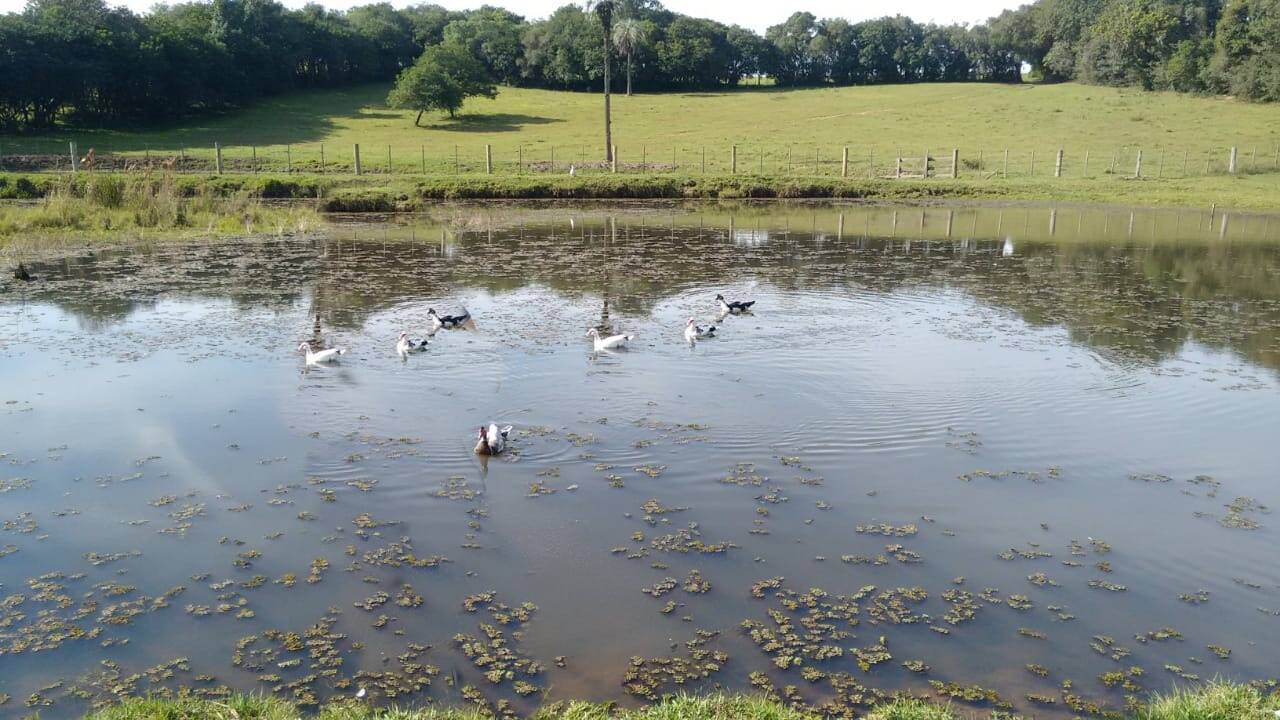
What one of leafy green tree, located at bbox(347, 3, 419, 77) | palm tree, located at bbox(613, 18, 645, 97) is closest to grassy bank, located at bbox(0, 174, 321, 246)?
palm tree, located at bbox(613, 18, 645, 97)

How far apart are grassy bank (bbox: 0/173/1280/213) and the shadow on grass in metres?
23.7

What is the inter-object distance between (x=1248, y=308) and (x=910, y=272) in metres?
6.38

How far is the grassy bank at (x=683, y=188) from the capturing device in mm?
35906

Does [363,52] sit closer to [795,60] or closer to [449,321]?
[795,60]

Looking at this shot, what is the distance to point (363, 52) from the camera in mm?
87875

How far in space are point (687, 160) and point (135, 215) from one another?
95.7ft

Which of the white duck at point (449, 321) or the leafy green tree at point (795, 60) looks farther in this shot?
the leafy green tree at point (795, 60)

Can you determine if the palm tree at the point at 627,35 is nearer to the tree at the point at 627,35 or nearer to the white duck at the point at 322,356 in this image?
the tree at the point at 627,35

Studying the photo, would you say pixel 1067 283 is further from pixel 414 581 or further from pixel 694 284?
pixel 414 581

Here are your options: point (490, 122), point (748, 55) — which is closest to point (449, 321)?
point (490, 122)

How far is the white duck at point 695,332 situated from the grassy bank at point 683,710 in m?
9.21

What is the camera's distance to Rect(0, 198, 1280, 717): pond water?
19.9 feet

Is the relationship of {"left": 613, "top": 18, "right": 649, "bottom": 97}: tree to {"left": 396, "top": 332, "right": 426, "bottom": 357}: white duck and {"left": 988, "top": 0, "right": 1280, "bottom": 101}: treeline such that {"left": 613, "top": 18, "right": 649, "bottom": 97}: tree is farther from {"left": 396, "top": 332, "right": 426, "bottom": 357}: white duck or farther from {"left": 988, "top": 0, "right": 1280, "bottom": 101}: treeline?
{"left": 396, "top": 332, "right": 426, "bottom": 357}: white duck

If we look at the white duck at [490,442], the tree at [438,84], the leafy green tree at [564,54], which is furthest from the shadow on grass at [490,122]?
the white duck at [490,442]
